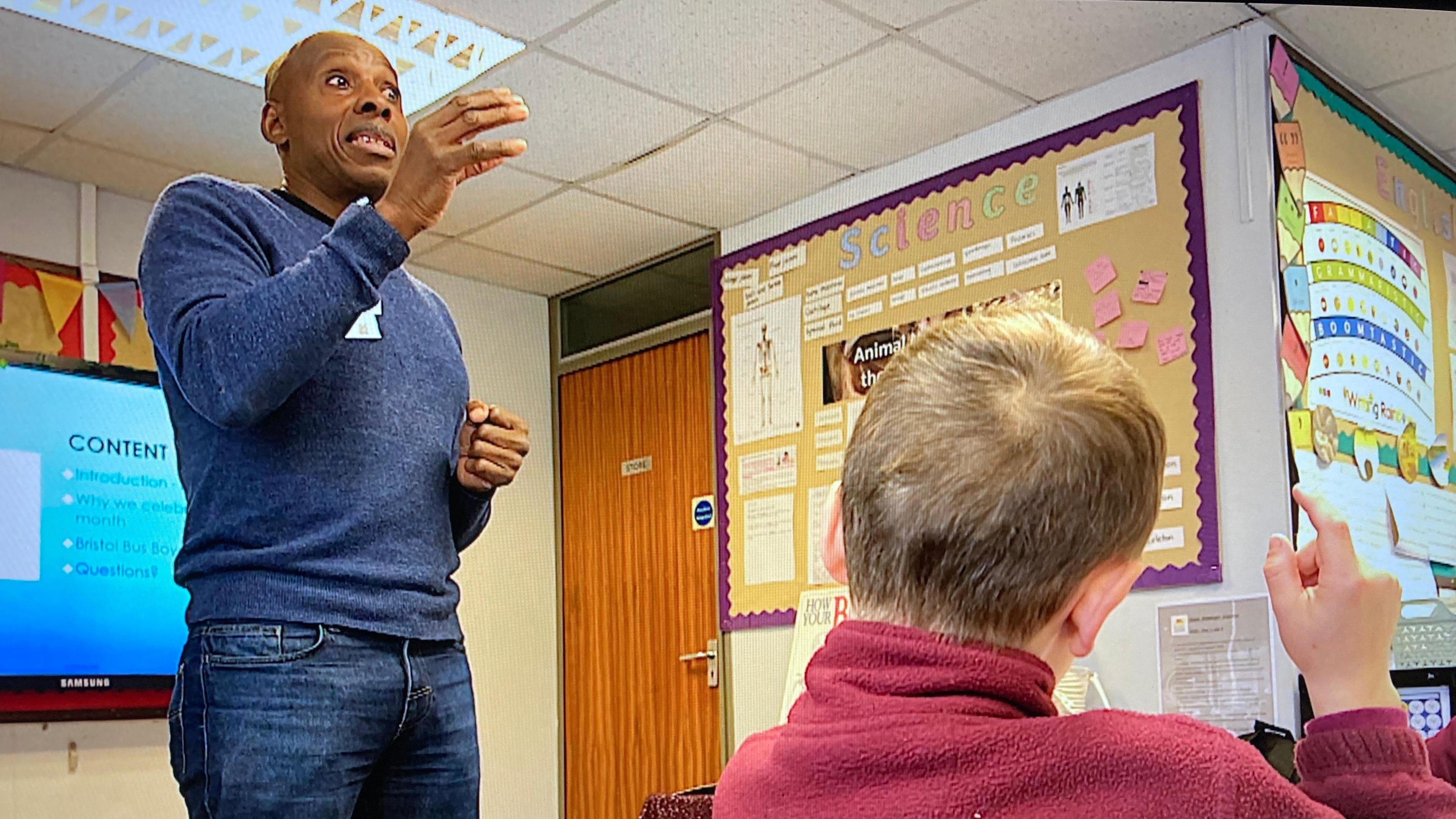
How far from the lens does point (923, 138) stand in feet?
9.44

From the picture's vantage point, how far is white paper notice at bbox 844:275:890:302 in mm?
2971

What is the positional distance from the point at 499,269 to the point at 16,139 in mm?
1180

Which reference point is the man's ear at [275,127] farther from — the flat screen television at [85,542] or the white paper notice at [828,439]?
the white paper notice at [828,439]

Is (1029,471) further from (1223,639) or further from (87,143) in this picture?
(87,143)

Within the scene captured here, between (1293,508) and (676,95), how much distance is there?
1.35 meters

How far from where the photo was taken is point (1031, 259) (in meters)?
2.68

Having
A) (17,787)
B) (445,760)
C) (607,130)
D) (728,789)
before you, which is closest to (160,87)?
(607,130)

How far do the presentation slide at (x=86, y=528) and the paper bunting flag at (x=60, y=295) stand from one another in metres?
0.13

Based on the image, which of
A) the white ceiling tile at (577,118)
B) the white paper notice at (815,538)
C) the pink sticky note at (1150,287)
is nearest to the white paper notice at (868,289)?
the white paper notice at (815,538)

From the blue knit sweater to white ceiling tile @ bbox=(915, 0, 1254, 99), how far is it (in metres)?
1.68

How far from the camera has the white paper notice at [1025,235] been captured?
2670mm

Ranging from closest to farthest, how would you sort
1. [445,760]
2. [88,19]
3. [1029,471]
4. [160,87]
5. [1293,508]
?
[1029,471] → [445,760] → [1293,508] → [88,19] → [160,87]

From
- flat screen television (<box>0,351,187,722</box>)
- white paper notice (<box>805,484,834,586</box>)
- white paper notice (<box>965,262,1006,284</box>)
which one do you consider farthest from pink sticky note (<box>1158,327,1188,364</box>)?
flat screen television (<box>0,351,187,722</box>)

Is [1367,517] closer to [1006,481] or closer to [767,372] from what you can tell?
[767,372]
